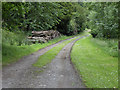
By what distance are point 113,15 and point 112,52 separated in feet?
14.6

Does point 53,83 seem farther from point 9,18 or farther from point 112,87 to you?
point 9,18

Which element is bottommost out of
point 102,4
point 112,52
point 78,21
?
point 112,52

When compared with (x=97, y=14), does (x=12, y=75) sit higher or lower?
lower

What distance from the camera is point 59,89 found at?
A: 5.57 m

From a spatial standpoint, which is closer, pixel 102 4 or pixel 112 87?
pixel 112 87

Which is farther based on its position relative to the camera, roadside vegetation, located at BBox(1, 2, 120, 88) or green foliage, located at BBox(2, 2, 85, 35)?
green foliage, located at BBox(2, 2, 85, 35)

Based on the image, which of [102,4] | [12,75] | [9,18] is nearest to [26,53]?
[9,18]

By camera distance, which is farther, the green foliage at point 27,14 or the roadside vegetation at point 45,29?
the green foliage at point 27,14

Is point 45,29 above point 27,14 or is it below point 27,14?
below

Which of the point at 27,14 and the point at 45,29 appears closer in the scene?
the point at 27,14

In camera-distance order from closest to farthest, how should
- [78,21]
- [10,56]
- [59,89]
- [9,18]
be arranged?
[59,89] < [9,18] < [10,56] < [78,21]

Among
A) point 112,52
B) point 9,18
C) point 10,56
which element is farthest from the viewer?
point 112,52

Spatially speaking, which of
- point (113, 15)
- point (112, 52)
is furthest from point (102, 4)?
point (112, 52)

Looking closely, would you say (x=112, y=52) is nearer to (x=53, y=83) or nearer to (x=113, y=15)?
(x=113, y=15)
